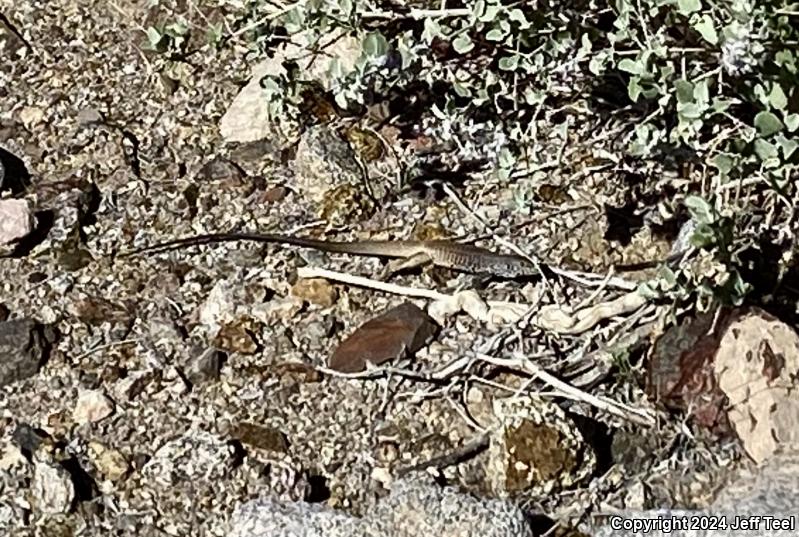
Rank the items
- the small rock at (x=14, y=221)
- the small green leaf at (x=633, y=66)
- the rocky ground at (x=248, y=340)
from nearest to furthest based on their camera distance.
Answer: the small green leaf at (x=633, y=66) < the rocky ground at (x=248, y=340) < the small rock at (x=14, y=221)

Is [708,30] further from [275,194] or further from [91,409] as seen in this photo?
[91,409]

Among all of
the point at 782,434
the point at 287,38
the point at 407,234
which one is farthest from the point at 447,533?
the point at 287,38

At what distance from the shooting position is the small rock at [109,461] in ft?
7.78

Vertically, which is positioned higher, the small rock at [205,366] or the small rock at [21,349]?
the small rock at [21,349]

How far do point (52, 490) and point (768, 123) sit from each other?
3.78 feet

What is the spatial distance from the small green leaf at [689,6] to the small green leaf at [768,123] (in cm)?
17

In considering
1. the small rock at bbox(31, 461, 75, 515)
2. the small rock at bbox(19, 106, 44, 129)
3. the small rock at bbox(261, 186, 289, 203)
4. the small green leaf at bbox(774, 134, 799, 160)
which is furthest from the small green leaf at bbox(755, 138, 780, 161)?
the small rock at bbox(19, 106, 44, 129)

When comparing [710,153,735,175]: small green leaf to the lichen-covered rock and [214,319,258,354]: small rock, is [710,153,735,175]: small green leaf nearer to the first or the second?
the lichen-covered rock

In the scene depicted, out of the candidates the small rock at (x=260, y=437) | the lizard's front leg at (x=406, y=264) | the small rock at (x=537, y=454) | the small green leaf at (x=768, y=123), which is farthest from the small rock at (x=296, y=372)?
the small green leaf at (x=768, y=123)

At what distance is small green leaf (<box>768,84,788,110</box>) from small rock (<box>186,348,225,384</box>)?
957 millimetres

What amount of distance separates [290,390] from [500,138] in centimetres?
57

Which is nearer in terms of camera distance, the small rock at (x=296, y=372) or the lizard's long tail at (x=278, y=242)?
the small rock at (x=296, y=372)

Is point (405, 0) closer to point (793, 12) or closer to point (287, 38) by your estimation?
point (287, 38)

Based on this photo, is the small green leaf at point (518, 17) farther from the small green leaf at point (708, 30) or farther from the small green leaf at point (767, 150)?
the small green leaf at point (767, 150)
